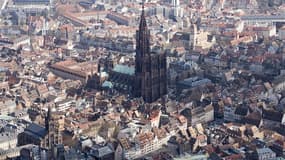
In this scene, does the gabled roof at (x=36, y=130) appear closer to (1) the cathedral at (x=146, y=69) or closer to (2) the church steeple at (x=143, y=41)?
(1) the cathedral at (x=146, y=69)

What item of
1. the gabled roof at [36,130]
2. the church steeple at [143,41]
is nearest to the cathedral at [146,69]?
A: the church steeple at [143,41]

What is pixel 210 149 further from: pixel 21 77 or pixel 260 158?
pixel 21 77

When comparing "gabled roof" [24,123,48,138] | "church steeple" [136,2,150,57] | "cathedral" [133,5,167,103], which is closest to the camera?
"gabled roof" [24,123,48,138]

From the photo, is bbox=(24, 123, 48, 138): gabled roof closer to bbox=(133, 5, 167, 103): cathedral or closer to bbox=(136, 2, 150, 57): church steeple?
bbox=(133, 5, 167, 103): cathedral

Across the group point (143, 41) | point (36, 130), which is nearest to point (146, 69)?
point (143, 41)

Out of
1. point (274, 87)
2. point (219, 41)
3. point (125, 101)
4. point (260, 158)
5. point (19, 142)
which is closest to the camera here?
point (260, 158)

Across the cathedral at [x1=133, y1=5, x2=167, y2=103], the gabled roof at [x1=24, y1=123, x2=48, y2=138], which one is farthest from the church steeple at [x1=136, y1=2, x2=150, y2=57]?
the gabled roof at [x1=24, y1=123, x2=48, y2=138]

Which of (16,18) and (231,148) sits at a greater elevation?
(16,18)

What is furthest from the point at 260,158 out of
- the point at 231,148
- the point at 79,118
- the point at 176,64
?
the point at 176,64
